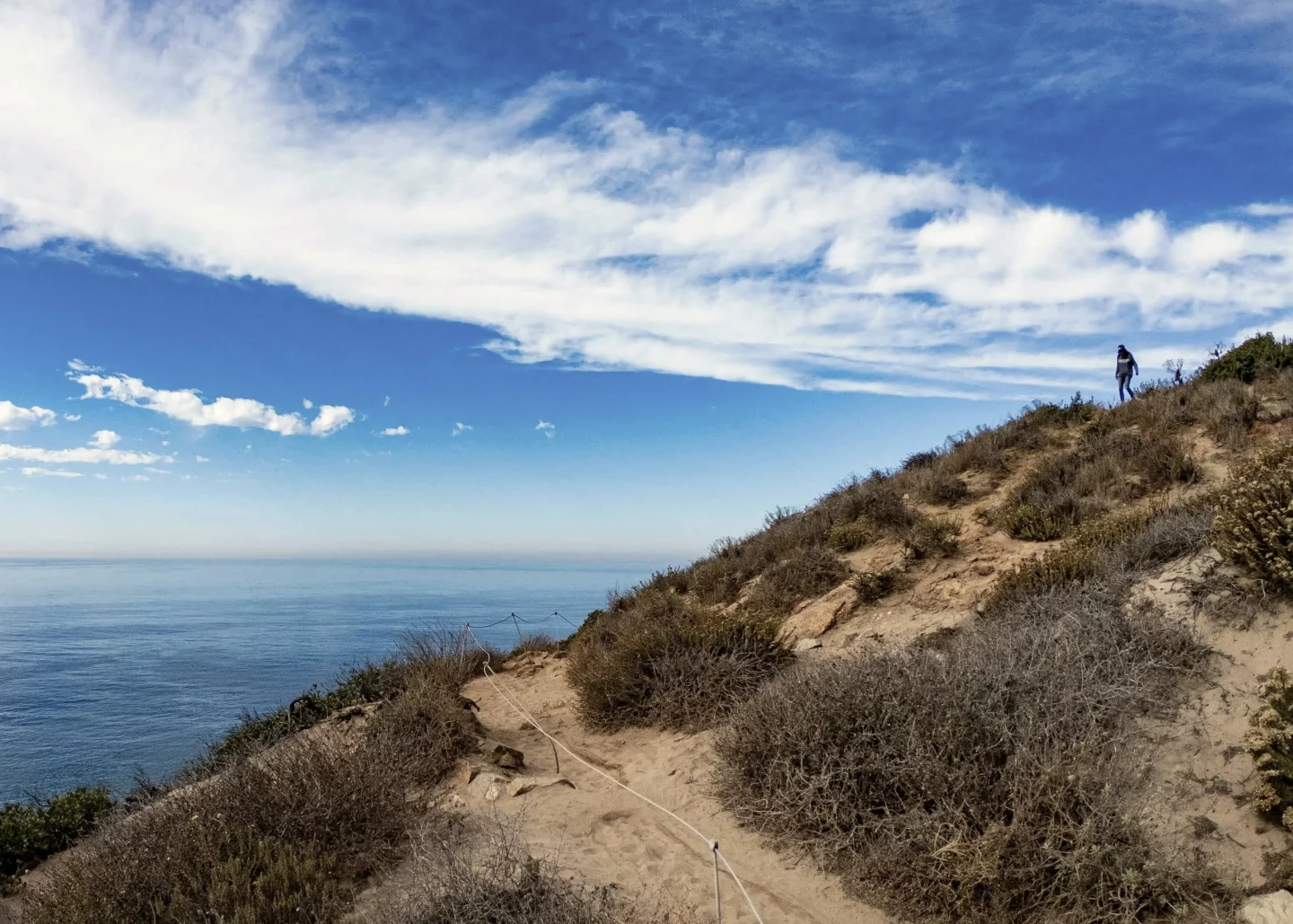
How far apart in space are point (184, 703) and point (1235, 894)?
58.6 feet

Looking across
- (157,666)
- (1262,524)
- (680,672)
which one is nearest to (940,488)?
(1262,524)

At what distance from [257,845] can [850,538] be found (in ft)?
31.8

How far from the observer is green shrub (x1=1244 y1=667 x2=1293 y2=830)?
15.2 ft

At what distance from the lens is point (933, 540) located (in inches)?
428

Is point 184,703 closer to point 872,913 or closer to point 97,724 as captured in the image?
point 97,724

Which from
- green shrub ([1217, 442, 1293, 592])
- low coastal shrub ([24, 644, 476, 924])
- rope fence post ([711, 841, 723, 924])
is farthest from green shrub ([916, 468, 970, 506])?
low coastal shrub ([24, 644, 476, 924])

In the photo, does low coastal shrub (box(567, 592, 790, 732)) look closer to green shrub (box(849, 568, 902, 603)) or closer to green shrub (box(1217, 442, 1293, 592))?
green shrub (box(849, 568, 902, 603))

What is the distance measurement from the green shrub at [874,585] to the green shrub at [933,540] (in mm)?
651

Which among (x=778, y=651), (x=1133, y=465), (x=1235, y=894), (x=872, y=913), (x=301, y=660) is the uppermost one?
(x=1133, y=465)

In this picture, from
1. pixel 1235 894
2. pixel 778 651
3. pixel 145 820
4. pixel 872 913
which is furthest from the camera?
pixel 778 651

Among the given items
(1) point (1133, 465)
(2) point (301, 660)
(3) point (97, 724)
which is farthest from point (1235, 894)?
(2) point (301, 660)

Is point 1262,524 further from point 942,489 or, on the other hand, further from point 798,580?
point 942,489

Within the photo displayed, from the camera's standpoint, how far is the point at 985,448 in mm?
14797

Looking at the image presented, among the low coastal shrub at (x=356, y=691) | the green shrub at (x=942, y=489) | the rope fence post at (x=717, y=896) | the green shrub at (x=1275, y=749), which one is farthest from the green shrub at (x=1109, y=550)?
the low coastal shrub at (x=356, y=691)
